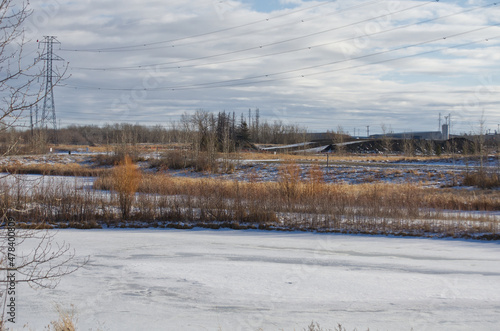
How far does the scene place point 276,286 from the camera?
1051 centimetres

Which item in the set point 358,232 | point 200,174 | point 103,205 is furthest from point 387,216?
point 200,174

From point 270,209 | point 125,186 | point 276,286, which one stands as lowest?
point 276,286

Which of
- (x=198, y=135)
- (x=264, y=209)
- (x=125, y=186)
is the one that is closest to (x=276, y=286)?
(x=264, y=209)

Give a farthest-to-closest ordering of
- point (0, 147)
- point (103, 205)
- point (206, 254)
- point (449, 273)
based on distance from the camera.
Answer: point (103, 205) < point (206, 254) < point (449, 273) < point (0, 147)

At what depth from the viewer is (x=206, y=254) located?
13664 millimetres

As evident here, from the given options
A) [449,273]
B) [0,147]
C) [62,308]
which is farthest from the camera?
[449,273]

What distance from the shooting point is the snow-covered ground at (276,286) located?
338 inches

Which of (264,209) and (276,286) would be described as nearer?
(276,286)

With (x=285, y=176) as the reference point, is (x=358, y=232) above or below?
below

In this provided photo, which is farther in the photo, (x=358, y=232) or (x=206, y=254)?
(x=358, y=232)

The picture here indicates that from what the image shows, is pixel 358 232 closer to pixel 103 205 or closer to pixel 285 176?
pixel 285 176

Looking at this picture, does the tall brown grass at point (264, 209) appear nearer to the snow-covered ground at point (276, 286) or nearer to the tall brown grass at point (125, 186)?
the tall brown grass at point (125, 186)

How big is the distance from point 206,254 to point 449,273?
6.69m

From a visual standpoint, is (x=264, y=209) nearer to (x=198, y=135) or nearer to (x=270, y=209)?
(x=270, y=209)
